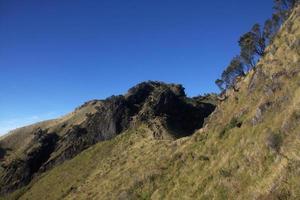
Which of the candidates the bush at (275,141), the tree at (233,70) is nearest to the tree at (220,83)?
the tree at (233,70)

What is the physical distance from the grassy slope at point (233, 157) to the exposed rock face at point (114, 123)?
22.0 metres

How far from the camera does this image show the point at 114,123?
120 meters

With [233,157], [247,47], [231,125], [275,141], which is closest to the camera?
[275,141]

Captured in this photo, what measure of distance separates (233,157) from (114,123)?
76.6m

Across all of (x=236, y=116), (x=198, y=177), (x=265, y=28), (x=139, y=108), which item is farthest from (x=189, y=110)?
(x=198, y=177)

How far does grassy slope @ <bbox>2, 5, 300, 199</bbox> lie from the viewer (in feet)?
124

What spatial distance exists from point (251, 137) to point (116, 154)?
54.6 metres

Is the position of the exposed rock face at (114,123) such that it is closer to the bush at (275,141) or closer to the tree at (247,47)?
the tree at (247,47)

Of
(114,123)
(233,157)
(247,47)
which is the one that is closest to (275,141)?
(233,157)

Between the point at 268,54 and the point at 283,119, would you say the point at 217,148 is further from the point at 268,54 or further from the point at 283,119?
the point at 268,54

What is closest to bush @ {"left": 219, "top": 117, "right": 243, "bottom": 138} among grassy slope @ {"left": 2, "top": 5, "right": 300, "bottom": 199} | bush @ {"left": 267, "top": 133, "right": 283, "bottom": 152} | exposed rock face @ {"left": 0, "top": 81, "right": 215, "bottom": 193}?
grassy slope @ {"left": 2, "top": 5, "right": 300, "bottom": 199}

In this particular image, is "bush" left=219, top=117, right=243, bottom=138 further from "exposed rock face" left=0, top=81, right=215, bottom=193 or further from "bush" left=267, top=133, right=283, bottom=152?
"exposed rock face" left=0, top=81, right=215, bottom=193

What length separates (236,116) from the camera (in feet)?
193

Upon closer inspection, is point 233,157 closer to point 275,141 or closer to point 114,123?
point 275,141
